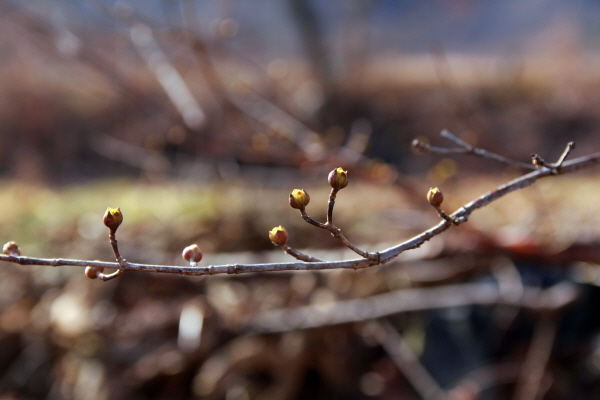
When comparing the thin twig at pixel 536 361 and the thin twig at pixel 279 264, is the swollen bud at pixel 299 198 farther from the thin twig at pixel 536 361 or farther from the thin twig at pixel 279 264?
the thin twig at pixel 536 361

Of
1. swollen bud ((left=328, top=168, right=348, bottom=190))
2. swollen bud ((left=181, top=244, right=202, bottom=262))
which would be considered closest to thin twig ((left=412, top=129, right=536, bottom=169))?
swollen bud ((left=328, top=168, right=348, bottom=190))

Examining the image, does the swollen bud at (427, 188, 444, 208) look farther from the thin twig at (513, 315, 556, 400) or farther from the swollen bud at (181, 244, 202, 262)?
the thin twig at (513, 315, 556, 400)

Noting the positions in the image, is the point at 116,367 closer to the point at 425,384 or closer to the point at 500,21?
the point at 425,384

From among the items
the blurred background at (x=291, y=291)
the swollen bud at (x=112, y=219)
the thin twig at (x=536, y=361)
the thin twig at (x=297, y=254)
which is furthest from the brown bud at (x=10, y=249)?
Result: the thin twig at (x=536, y=361)

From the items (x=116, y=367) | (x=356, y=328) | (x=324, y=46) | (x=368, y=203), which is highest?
(x=324, y=46)

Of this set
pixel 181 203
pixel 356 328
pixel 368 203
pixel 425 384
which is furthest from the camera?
pixel 181 203

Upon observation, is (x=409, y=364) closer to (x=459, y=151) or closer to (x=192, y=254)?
(x=459, y=151)

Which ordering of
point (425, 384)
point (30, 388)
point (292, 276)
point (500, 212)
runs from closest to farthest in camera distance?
point (425, 384)
point (30, 388)
point (292, 276)
point (500, 212)

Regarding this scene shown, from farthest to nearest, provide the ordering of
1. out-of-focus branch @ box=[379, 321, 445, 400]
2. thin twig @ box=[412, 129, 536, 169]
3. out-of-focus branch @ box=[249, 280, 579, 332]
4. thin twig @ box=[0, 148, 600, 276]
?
out-of-focus branch @ box=[249, 280, 579, 332]
out-of-focus branch @ box=[379, 321, 445, 400]
thin twig @ box=[412, 129, 536, 169]
thin twig @ box=[0, 148, 600, 276]

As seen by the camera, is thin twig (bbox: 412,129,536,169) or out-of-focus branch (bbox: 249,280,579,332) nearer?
thin twig (bbox: 412,129,536,169)

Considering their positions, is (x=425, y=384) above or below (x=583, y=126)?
below

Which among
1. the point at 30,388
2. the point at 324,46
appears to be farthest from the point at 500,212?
the point at 324,46
